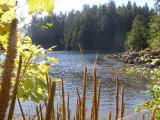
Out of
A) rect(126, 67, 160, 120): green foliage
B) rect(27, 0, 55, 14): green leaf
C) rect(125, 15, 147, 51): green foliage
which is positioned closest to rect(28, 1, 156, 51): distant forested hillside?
rect(125, 15, 147, 51): green foliage

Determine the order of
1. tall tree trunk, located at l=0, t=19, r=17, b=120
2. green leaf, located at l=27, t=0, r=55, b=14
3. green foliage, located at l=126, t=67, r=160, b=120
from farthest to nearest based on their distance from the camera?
green foliage, located at l=126, t=67, r=160, b=120, green leaf, located at l=27, t=0, r=55, b=14, tall tree trunk, located at l=0, t=19, r=17, b=120

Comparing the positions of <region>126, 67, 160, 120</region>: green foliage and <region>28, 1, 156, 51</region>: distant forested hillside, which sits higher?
<region>28, 1, 156, 51</region>: distant forested hillside

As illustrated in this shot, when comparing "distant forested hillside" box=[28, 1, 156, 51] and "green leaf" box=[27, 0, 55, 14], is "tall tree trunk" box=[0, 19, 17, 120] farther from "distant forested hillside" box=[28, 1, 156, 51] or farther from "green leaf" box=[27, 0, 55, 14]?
"distant forested hillside" box=[28, 1, 156, 51]

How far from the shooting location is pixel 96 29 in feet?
400

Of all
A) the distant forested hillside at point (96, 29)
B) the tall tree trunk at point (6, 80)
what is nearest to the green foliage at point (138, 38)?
the distant forested hillside at point (96, 29)

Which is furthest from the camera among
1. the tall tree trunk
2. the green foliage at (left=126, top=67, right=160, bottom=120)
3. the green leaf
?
the green foliage at (left=126, top=67, right=160, bottom=120)

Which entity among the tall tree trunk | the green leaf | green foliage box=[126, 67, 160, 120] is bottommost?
green foliage box=[126, 67, 160, 120]

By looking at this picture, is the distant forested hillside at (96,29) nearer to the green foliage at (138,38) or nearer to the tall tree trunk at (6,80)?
the green foliage at (138,38)

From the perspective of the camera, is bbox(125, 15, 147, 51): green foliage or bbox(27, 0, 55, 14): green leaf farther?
bbox(125, 15, 147, 51): green foliage

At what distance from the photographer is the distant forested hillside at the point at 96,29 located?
118625 millimetres

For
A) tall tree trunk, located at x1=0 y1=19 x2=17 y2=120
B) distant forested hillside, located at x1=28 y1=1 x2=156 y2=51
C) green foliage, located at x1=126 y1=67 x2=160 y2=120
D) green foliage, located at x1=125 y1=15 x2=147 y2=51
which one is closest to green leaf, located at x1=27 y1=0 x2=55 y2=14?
tall tree trunk, located at x1=0 y1=19 x2=17 y2=120

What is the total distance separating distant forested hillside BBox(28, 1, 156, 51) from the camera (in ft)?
389

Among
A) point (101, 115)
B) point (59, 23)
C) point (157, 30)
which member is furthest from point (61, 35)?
point (101, 115)

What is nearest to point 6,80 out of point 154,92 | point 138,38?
point 154,92
